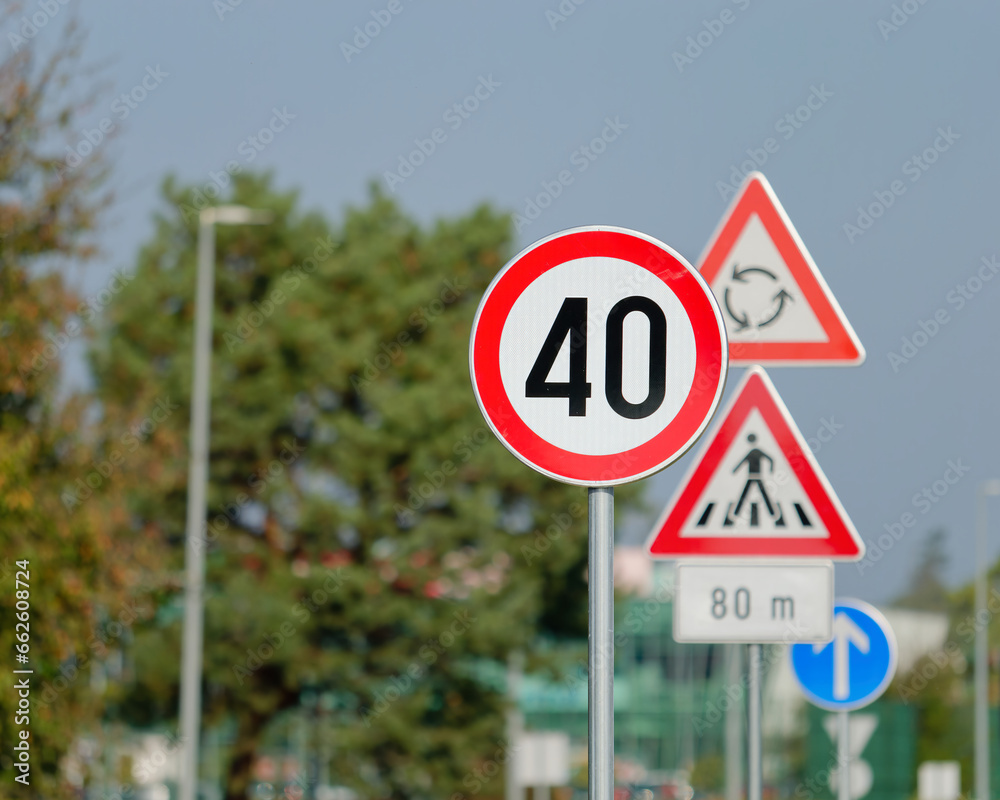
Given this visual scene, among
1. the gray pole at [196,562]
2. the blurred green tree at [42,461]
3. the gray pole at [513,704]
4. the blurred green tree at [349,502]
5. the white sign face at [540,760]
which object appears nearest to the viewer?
the blurred green tree at [42,461]

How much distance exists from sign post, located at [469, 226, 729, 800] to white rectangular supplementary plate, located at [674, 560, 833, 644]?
78.2 inches

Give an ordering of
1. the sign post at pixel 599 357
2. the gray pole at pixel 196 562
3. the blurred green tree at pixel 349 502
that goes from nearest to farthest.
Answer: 1. the sign post at pixel 599 357
2. the gray pole at pixel 196 562
3. the blurred green tree at pixel 349 502

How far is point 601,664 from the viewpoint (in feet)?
11.0

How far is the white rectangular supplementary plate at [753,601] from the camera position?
17.7 ft

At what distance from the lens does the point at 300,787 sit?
33.3 metres

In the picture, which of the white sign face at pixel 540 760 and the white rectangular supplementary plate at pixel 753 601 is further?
the white sign face at pixel 540 760

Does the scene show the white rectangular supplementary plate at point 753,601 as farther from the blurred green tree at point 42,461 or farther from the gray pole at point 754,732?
the blurred green tree at point 42,461

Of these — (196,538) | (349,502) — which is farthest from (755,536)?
(349,502)

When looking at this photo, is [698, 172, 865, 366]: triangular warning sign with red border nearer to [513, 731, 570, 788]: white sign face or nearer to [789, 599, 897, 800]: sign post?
[789, 599, 897, 800]: sign post

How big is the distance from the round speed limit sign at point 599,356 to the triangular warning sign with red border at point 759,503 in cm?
205

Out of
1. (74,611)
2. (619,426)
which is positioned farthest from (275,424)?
(619,426)

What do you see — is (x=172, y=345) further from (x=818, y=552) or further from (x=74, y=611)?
(x=818, y=552)

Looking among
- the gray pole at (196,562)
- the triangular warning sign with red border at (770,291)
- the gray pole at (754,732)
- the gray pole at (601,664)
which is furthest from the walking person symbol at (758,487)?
the gray pole at (196,562)

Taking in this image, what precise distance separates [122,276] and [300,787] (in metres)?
11.6
